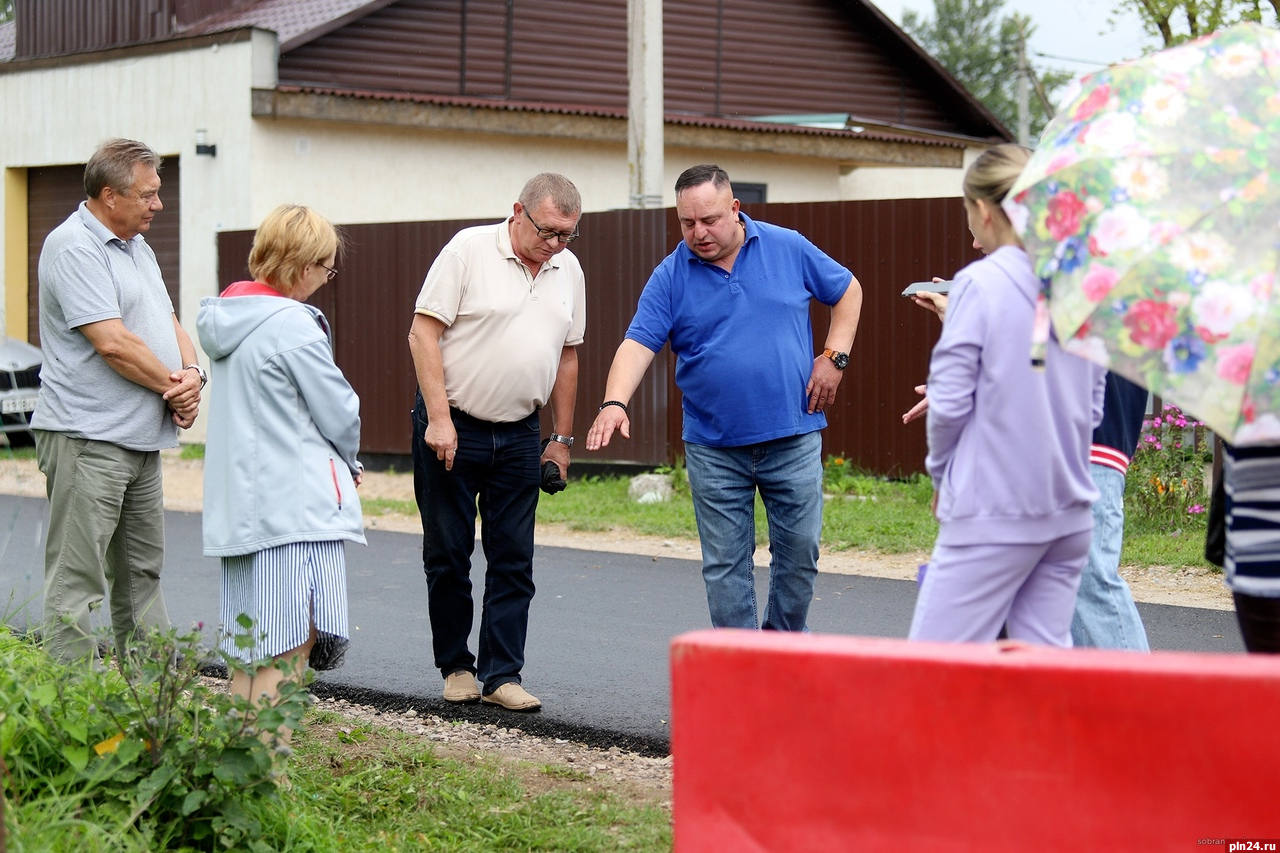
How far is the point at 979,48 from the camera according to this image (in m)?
73.0

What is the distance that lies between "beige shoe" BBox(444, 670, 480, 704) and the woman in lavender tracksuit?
103 inches

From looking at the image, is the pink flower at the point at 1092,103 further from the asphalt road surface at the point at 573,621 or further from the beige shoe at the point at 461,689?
the beige shoe at the point at 461,689

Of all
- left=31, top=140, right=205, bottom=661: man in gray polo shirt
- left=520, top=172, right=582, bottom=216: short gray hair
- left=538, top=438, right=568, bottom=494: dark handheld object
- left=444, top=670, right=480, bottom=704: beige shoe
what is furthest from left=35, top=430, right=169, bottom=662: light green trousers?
left=520, top=172, right=582, bottom=216: short gray hair

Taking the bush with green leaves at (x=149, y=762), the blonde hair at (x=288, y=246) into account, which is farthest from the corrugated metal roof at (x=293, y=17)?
the bush with green leaves at (x=149, y=762)

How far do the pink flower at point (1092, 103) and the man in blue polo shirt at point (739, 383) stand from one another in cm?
208

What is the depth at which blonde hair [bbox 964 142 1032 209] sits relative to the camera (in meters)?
3.33

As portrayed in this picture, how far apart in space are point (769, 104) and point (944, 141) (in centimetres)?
281

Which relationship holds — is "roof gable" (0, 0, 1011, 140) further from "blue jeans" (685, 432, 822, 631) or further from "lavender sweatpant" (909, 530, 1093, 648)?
"lavender sweatpant" (909, 530, 1093, 648)

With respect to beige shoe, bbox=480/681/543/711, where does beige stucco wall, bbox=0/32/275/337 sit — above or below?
above

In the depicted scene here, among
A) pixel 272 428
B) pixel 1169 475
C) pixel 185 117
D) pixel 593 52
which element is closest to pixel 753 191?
pixel 593 52

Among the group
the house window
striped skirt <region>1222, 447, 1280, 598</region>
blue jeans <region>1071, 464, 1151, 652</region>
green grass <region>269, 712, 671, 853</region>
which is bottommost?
green grass <region>269, 712, 671, 853</region>

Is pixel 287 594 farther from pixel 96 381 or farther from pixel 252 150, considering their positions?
pixel 252 150

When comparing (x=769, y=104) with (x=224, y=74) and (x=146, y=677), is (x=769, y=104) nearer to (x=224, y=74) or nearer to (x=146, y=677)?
(x=224, y=74)

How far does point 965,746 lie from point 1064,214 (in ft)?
3.59
